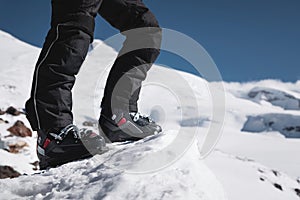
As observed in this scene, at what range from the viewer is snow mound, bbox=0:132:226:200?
1.33 meters

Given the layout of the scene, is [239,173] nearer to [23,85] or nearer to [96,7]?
[96,7]

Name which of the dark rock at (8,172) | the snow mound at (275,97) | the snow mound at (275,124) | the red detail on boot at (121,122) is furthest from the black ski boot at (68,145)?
the snow mound at (275,97)

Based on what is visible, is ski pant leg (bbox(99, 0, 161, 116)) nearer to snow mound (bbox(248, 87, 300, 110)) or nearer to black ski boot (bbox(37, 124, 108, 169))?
black ski boot (bbox(37, 124, 108, 169))

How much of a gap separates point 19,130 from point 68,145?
5.23 m

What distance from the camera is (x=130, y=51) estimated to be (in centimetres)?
232

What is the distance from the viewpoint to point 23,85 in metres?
13.3

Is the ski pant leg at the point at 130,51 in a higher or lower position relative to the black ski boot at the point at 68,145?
higher

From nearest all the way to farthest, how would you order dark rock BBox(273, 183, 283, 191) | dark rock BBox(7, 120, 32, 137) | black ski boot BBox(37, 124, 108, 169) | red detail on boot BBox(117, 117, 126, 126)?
1. black ski boot BBox(37, 124, 108, 169)
2. red detail on boot BBox(117, 117, 126, 126)
3. dark rock BBox(273, 183, 283, 191)
4. dark rock BBox(7, 120, 32, 137)

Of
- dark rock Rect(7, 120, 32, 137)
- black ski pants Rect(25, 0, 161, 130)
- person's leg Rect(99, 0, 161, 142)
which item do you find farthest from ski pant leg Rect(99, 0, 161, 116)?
dark rock Rect(7, 120, 32, 137)

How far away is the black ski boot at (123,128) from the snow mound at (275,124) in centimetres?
3408

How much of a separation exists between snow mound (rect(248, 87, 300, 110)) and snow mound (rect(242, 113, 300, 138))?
7914cm

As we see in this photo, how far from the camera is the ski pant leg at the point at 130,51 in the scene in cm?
223

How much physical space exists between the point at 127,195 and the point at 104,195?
9 centimetres

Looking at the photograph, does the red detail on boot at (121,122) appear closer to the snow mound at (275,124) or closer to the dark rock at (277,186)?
the dark rock at (277,186)
